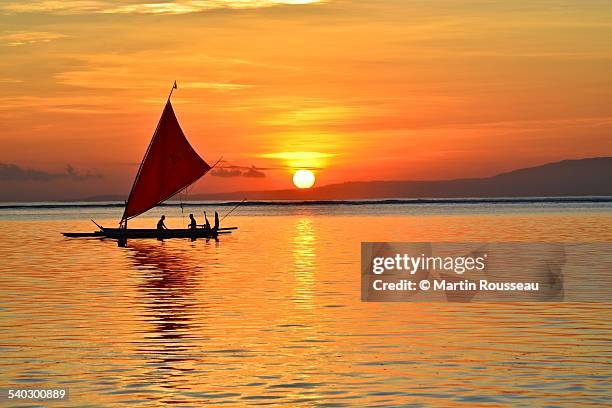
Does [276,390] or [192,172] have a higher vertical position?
[192,172]

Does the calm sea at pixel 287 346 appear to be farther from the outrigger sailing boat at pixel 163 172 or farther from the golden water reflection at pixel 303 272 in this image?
the outrigger sailing boat at pixel 163 172

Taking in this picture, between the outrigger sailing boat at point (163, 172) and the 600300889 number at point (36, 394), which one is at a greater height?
the outrigger sailing boat at point (163, 172)

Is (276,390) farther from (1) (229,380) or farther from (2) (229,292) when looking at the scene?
(2) (229,292)

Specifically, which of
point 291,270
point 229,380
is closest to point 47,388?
point 229,380

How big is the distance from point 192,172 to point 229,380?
52028 mm

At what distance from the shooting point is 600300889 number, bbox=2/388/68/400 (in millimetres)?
17719

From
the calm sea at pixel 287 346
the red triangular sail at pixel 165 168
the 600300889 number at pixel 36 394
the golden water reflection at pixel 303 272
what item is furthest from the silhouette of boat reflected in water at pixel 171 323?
the red triangular sail at pixel 165 168

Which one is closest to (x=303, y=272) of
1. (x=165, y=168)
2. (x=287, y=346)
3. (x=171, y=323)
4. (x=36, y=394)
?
(x=171, y=323)

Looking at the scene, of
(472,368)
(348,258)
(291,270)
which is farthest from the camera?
(348,258)

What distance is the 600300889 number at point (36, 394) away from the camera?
17.7m

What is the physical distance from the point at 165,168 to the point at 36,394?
171 ft

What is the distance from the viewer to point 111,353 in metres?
22.1

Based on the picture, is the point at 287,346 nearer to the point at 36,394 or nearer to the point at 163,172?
the point at 36,394

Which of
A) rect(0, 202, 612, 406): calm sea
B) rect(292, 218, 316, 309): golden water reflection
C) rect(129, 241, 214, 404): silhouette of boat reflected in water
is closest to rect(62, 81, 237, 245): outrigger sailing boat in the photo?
rect(292, 218, 316, 309): golden water reflection
